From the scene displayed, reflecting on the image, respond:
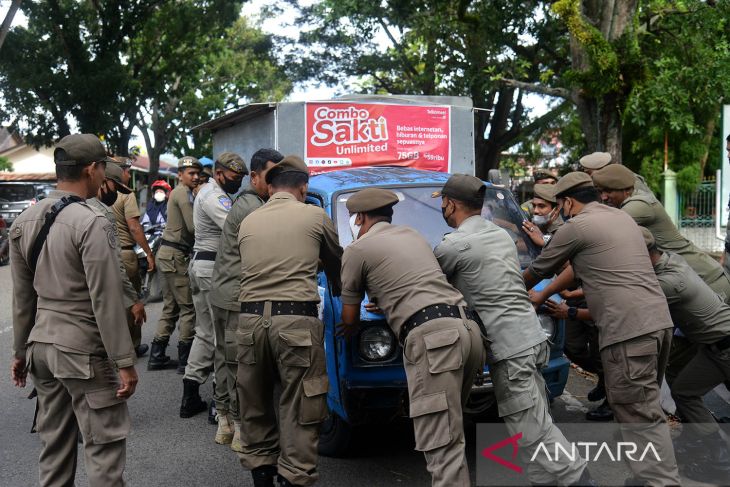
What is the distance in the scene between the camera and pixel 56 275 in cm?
353

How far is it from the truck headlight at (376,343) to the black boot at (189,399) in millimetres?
2020

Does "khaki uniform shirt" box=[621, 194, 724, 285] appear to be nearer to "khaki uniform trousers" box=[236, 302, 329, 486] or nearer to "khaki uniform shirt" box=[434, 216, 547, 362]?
"khaki uniform shirt" box=[434, 216, 547, 362]

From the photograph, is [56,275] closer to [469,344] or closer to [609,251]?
[469,344]

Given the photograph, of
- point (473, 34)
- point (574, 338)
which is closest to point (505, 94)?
point (473, 34)

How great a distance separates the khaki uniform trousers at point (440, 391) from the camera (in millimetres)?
3605

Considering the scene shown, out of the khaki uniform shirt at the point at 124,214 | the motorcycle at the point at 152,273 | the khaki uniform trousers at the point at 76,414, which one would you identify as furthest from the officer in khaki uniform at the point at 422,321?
the motorcycle at the point at 152,273

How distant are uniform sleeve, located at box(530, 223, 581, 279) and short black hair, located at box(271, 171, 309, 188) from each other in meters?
1.46

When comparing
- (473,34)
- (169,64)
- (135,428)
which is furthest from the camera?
(169,64)

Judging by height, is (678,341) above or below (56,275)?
below

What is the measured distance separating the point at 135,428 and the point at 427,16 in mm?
14498

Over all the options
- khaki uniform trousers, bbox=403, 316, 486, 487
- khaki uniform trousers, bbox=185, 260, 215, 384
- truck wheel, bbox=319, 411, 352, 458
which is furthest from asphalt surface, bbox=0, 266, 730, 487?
khaki uniform trousers, bbox=403, 316, 486, 487

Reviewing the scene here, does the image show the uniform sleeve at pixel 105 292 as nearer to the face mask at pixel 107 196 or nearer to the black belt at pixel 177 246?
the face mask at pixel 107 196

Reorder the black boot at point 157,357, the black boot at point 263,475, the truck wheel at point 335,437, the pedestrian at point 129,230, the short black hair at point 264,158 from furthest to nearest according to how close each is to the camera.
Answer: the pedestrian at point 129,230
the black boot at point 157,357
the short black hair at point 264,158
the truck wheel at point 335,437
the black boot at point 263,475

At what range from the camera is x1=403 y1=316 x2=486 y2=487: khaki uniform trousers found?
3.61 m
